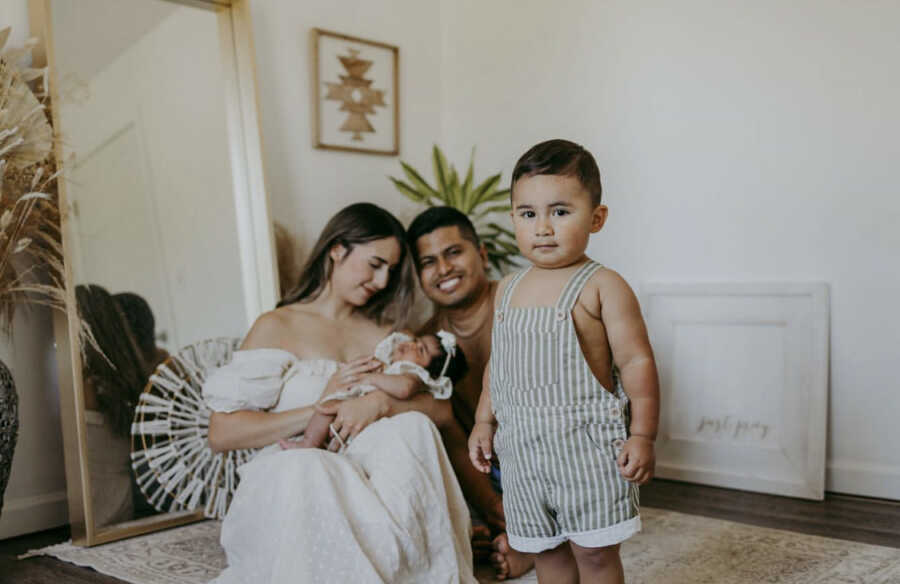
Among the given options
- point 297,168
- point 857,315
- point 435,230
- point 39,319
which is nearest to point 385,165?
point 297,168

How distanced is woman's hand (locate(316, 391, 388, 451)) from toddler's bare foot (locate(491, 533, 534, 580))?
1.40 ft

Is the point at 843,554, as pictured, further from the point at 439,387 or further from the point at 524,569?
the point at 439,387

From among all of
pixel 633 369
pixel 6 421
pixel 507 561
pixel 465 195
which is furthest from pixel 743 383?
pixel 6 421

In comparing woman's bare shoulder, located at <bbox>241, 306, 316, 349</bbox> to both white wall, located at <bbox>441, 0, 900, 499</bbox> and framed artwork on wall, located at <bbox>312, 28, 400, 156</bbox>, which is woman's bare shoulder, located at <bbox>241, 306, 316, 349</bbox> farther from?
white wall, located at <bbox>441, 0, 900, 499</bbox>

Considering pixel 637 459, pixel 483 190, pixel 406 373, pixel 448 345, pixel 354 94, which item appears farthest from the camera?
pixel 354 94

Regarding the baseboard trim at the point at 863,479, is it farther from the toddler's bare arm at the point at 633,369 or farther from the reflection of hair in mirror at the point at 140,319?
the reflection of hair in mirror at the point at 140,319

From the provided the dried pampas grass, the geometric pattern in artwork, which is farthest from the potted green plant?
the dried pampas grass

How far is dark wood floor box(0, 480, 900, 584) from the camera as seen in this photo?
6.93ft

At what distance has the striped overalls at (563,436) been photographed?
1485 mm

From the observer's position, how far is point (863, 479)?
2723 mm

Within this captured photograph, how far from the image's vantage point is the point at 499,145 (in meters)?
3.58

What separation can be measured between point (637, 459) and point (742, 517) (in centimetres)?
134

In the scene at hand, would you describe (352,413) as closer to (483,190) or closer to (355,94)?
(483,190)

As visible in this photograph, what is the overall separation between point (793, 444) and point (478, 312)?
115 cm
